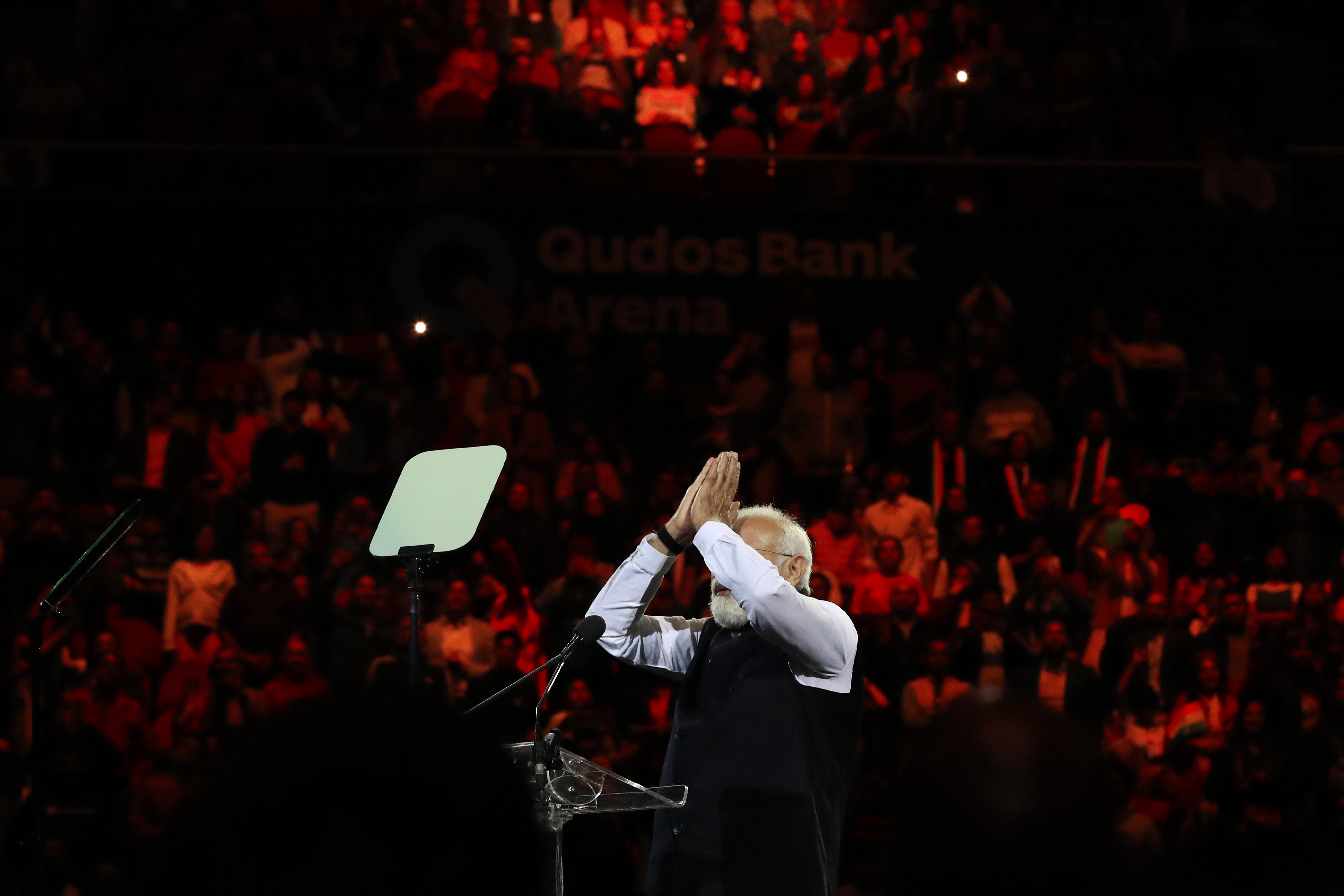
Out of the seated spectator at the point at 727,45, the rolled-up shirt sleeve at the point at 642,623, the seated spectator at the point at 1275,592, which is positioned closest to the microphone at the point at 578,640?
the rolled-up shirt sleeve at the point at 642,623

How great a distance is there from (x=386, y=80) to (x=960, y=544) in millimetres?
5997

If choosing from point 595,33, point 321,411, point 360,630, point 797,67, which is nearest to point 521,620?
point 360,630

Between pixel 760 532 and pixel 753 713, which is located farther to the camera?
pixel 760 532

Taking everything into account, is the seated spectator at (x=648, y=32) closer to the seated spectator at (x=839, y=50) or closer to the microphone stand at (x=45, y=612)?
the seated spectator at (x=839, y=50)

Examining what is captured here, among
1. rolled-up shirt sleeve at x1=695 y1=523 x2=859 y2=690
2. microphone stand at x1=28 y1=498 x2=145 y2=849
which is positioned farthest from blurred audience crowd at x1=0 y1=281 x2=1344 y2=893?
rolled-up shirt sleeve at x1=695 y1=523 x2=859 y2=690

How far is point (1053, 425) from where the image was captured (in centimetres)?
1132

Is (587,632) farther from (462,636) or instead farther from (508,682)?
(462,636)

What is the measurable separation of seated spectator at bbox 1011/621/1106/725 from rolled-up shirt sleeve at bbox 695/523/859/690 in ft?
15.7

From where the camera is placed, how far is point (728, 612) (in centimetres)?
407

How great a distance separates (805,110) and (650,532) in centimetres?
467

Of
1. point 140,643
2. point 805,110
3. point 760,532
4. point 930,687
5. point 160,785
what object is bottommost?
point 160,785

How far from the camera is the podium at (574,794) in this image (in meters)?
3.39

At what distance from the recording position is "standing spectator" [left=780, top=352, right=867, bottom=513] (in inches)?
422

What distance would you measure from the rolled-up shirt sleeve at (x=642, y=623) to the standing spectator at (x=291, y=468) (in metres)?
6.04
